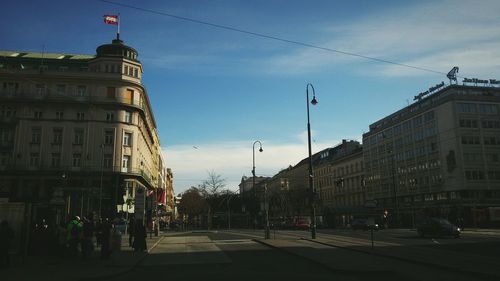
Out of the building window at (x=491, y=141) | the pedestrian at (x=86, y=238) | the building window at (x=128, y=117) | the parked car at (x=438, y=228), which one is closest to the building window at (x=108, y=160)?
the building window at (x=128, y=117)

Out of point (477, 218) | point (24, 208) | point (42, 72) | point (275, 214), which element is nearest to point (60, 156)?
point (42, 72)

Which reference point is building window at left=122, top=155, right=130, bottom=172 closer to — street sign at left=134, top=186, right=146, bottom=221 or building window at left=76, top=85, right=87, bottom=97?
building window at left=76, top=85, right=87, bottom=97

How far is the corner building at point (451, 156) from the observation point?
71.6 m

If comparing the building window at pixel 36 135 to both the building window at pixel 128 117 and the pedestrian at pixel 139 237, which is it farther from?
the pedestrian at pixel 139 237

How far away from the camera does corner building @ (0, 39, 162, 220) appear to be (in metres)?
58.3

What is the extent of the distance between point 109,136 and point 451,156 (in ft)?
177

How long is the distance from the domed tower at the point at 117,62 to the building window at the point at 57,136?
9.70 meters

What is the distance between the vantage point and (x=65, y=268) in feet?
51.6

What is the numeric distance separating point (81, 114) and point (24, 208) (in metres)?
45.5

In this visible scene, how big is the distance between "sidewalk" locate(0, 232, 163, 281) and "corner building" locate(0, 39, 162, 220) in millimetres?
39313

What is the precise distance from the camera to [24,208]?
1941 cm

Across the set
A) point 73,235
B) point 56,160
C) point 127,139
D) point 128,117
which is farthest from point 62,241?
point 128,117

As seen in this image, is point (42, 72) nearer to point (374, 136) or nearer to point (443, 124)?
point (443, 124)

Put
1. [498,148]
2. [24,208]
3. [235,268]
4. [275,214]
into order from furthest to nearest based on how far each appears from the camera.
→ [275,214]
[498,148]
[24,208]
[235,268]
